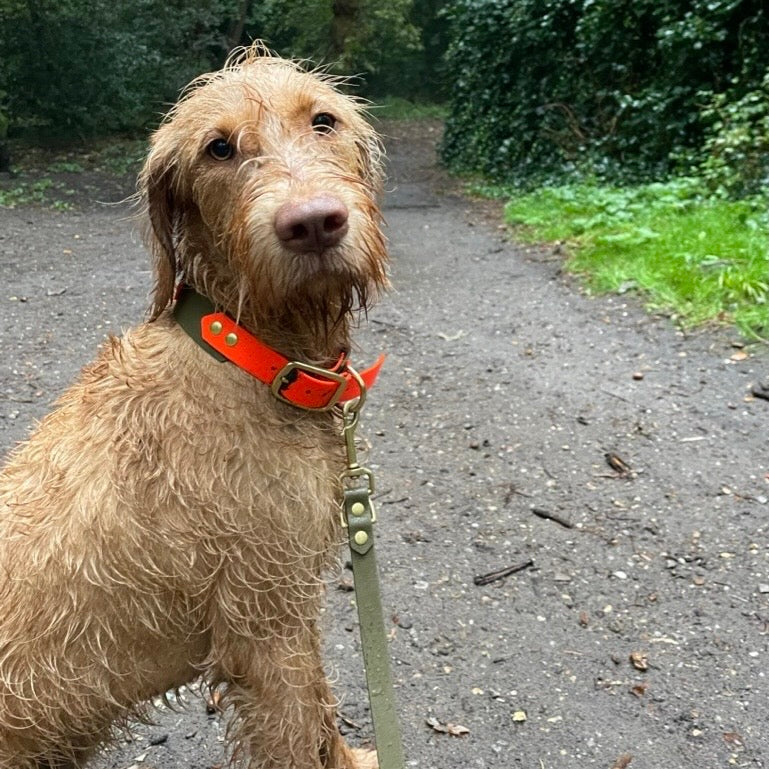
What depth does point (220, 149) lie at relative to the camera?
1937mm

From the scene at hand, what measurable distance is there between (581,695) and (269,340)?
6.14 ft

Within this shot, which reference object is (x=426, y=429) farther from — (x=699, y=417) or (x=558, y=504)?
(x=699, y=417)

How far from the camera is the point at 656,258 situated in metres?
6.59

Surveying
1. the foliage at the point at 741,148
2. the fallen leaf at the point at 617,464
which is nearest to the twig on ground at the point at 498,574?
the fallen leaf at the point at 617,464

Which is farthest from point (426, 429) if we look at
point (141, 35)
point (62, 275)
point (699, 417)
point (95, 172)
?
point (141, 35)

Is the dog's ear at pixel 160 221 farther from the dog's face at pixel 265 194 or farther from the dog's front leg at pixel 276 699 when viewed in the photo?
the dog's front leg at pixel 276 699

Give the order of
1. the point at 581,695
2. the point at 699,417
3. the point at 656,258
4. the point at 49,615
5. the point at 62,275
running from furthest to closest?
the point at 62,275
the point at 656,258
the point at 699,417
the point at 581,695
the point at 49,615

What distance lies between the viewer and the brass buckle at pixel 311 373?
189 cm

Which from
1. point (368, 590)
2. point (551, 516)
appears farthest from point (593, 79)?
point (368, 590)

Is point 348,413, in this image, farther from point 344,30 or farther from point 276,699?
point 344,30

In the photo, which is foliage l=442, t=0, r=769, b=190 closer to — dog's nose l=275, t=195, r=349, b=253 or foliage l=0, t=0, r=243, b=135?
foliage l=0, t=0, r=243, b=135

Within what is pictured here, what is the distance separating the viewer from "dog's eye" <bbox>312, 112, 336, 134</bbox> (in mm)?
2019

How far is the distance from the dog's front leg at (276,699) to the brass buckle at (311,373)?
2.04ft

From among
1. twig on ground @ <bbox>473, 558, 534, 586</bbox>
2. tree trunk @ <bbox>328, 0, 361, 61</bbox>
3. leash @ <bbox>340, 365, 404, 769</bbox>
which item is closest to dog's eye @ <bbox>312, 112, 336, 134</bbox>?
leash @ <bbox>340, 365, 404, 769</bbox>
